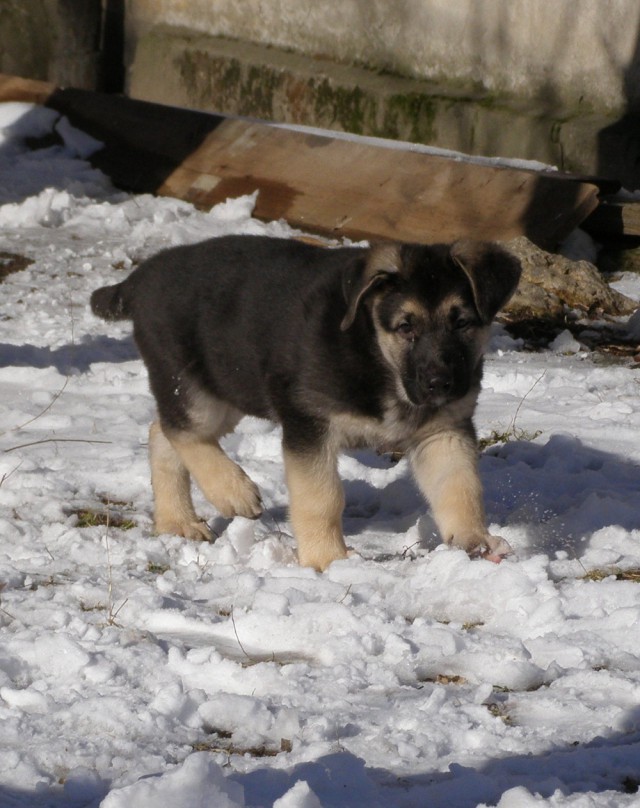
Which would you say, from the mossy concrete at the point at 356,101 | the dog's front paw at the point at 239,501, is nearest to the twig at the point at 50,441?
the dog's front paw at the point at 239,501

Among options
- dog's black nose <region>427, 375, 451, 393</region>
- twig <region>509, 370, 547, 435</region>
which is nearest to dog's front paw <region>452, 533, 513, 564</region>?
dog's black nose <region>427, 375, 451, 393</region>

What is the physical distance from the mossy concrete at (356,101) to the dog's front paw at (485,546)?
20.2 ft

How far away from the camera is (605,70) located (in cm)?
974

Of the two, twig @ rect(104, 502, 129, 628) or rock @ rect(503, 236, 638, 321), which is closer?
twig @ rect(104, 502, 129, 628)

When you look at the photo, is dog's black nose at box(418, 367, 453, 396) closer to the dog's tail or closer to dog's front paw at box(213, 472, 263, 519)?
dog's front paw at box(213, 472, 263, 519)

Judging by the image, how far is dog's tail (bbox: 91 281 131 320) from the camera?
545cm

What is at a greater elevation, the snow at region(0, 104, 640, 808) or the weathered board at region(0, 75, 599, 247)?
the snow at region(0, 104, 640, 808)

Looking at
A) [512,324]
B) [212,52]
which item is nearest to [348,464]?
[512,324]

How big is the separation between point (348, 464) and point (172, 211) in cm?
450

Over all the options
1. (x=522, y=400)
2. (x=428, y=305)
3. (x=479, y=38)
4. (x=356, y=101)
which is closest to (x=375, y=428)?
(x=428, y=305)

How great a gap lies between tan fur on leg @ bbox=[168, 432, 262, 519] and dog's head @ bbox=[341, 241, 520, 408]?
0.90 meters

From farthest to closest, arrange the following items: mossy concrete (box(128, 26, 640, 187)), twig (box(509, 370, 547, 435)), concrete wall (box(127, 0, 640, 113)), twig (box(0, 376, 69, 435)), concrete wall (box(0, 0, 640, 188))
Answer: mossy concrete (box(128, 26, 640, 187))
concrete wall (box(0, 0, 640, 188))
concrete wall (box(127, 0, 640, 113))
twig (box(509, 370, 547, 435))
twig (box(0, 376, 69, 435))

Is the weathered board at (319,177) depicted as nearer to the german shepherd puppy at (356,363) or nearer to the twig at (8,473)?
the german shepherd puppy at (356,363)

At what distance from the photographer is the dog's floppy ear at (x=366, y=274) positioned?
437 cm
